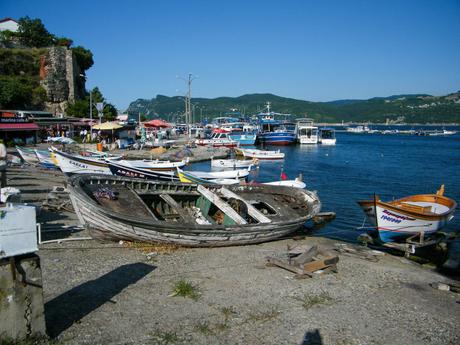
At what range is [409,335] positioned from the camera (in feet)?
25.4

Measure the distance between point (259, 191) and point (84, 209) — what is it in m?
8.43

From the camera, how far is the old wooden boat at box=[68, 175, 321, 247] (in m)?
11.3

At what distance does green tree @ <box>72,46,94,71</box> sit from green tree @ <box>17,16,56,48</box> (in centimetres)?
559

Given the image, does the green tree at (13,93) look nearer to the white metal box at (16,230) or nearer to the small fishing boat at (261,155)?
the small fishing boat at (261,155)

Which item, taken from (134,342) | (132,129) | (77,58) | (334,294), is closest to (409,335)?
(334,294)

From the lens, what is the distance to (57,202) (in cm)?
1697

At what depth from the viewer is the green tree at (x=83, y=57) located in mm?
75188

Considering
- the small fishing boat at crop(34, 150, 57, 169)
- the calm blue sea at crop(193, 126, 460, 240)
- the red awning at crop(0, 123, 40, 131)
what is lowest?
the calm blue sea at crop(193, 126, 460, 240)

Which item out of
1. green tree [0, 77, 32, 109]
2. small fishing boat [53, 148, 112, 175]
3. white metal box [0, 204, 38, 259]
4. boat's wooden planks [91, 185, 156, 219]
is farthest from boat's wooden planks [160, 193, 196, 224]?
green tree [0, 77, 32, 109]

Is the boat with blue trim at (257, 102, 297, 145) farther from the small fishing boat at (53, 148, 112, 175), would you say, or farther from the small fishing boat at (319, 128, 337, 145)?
the small fishing boat at (53, 148, 112, 175)

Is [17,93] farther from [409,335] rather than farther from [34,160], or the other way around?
[409,335]

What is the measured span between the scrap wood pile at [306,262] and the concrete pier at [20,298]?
6.40m

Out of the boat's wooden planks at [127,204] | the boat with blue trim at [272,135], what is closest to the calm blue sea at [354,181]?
the boat's wooden planks at [127,204]

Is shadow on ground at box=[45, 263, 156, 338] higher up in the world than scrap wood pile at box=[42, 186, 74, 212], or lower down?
lower down
